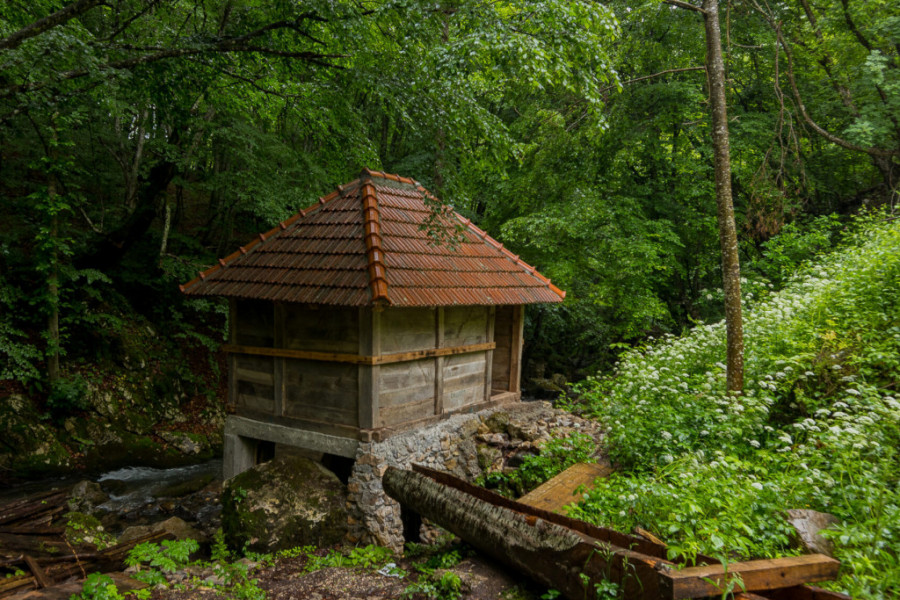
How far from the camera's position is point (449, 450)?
756 cm

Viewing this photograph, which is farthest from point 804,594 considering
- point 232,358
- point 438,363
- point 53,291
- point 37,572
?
point 53,291

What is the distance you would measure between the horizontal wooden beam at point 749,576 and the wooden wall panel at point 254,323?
6.23 meters

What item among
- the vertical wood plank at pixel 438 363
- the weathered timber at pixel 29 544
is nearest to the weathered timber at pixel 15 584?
the weathered timber at pixel 29 544

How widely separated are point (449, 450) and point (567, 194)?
24.7 ft

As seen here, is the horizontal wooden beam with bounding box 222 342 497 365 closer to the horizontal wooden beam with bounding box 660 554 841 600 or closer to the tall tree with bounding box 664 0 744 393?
the tall tree with bounding box 664 0 744 393

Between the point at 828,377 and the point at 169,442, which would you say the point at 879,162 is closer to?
the point at 828,377

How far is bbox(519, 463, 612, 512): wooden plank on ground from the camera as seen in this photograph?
4730 millimetres

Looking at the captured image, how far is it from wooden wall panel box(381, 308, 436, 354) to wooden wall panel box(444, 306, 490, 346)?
41cm

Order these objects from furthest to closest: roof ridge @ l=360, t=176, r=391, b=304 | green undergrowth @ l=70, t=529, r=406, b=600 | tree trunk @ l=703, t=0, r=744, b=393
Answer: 1. roof ridge @ l=360, t=176, r=391, b=304
2. tree trunk @ l=703, t=0, r=744, b=393
3. green undergrowth @ l=70, t=529, r=406, b=600

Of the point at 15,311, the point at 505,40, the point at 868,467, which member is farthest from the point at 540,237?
the point at 15,311

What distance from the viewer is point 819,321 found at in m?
5.91

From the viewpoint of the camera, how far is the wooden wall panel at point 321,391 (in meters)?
6.60

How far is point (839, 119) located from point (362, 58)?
12149 mm

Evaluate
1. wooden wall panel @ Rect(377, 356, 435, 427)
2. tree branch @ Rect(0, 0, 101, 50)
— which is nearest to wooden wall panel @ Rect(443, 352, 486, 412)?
wooden wall panel @ Rect(377, 356, 435, 427)
